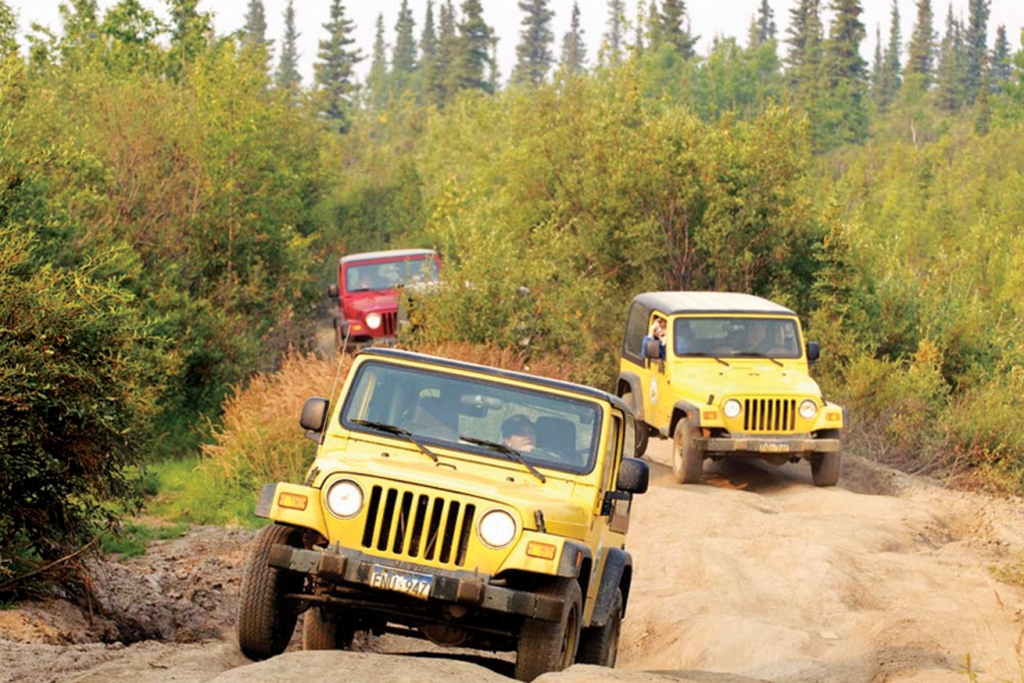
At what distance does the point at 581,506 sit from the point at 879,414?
15.3m

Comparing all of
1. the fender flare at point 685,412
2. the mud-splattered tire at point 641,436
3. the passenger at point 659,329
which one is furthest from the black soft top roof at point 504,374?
the mud-splattered tire at point 641,436

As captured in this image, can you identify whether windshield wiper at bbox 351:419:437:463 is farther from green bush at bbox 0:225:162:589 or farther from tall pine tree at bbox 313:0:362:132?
tall pine tree at bbox 313:0:362:132

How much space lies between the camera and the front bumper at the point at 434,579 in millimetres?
6992

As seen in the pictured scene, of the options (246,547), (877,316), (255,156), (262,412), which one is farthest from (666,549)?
(255,156)

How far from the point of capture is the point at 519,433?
325 inches

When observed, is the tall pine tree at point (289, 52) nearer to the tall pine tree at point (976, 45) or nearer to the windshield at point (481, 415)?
the tall pine tree at point (976, 45)

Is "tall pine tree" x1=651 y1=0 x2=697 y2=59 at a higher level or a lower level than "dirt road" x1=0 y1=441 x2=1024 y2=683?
higher

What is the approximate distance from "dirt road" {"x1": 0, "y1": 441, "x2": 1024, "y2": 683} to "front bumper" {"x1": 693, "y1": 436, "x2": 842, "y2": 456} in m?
0.48

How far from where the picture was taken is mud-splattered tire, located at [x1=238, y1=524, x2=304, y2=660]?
24.3 ft

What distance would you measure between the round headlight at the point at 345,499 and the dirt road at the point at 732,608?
0.68 meters

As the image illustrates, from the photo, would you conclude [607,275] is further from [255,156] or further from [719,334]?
[719,334]

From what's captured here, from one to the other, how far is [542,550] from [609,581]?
1.50 metres

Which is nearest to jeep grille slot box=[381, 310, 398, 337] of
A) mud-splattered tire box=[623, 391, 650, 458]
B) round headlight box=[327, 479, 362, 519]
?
mud-splattered tire box=[623, 391, 650, 458]

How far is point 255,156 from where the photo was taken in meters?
29.4
